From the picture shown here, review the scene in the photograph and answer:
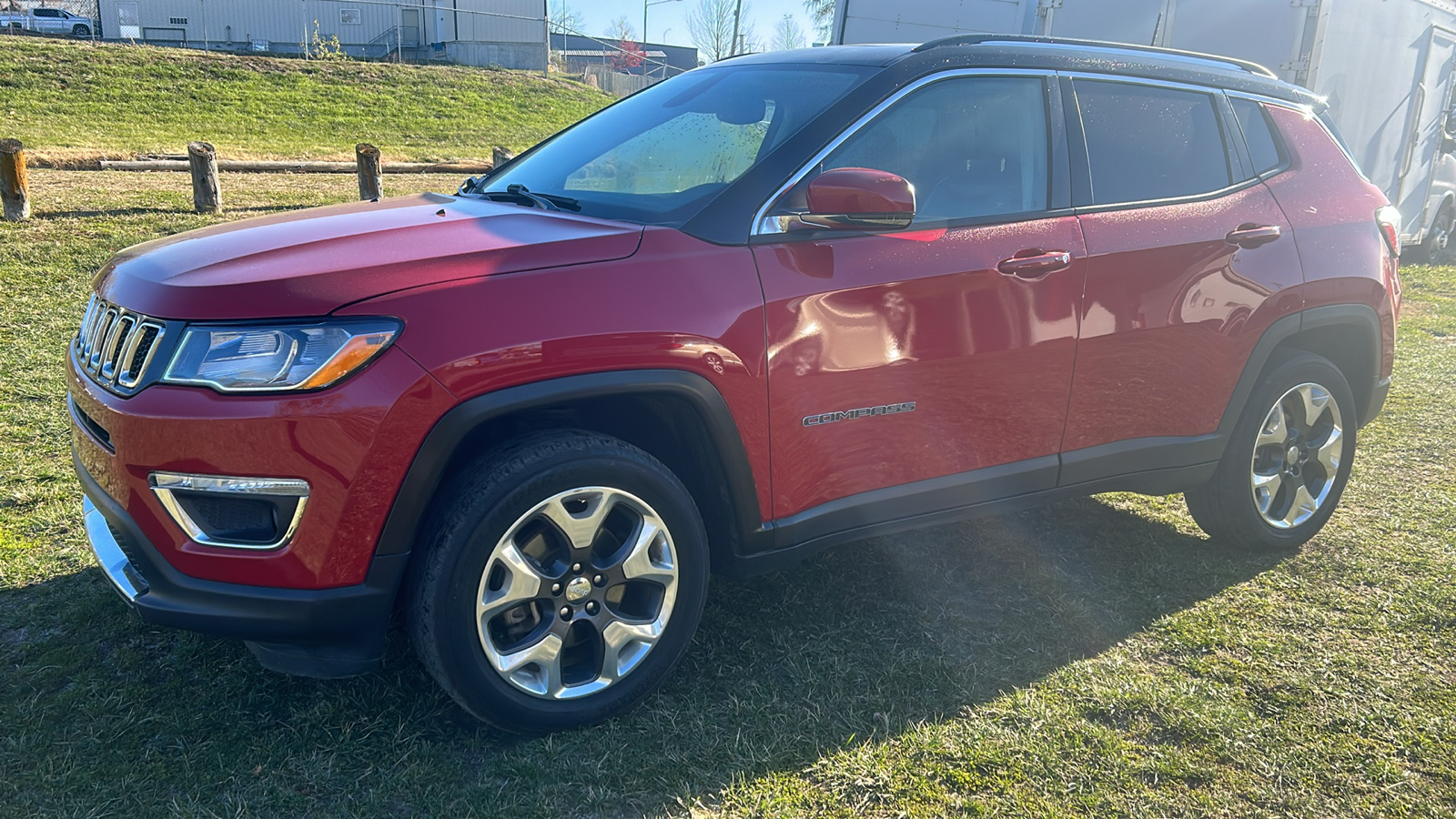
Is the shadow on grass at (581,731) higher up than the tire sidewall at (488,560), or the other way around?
the tire sidewall at (488,560)

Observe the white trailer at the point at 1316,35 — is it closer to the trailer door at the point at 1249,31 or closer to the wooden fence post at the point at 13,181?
the trailer door at the point at 1249,31

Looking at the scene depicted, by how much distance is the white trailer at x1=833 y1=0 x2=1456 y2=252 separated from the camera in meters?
8.84

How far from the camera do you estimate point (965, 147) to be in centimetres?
338

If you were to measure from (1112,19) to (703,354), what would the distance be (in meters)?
7.64

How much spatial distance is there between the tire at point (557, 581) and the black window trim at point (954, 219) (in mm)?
739

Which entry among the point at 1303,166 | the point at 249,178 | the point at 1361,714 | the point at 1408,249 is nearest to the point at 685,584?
the point at 1361,714

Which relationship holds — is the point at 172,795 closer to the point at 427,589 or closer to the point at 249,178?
the point at 427,589

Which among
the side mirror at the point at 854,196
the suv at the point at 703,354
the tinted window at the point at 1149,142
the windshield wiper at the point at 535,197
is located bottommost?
the suv at the point at 703,354

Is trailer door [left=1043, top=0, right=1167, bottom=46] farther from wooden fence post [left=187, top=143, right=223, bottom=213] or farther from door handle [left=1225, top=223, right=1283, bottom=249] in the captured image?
wooden fence post [left=187, top=143, right=223, bottom=213]

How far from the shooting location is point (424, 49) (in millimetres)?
34250

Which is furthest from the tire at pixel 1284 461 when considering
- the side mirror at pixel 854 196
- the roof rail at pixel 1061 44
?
the side mirror at pixel 854 196

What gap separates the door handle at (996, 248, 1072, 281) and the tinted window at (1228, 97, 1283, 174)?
1219 mm

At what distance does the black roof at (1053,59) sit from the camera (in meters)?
3.38

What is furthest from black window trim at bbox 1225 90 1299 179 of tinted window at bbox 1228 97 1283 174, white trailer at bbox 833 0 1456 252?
white trailer at bbox 833 0 1456 252
